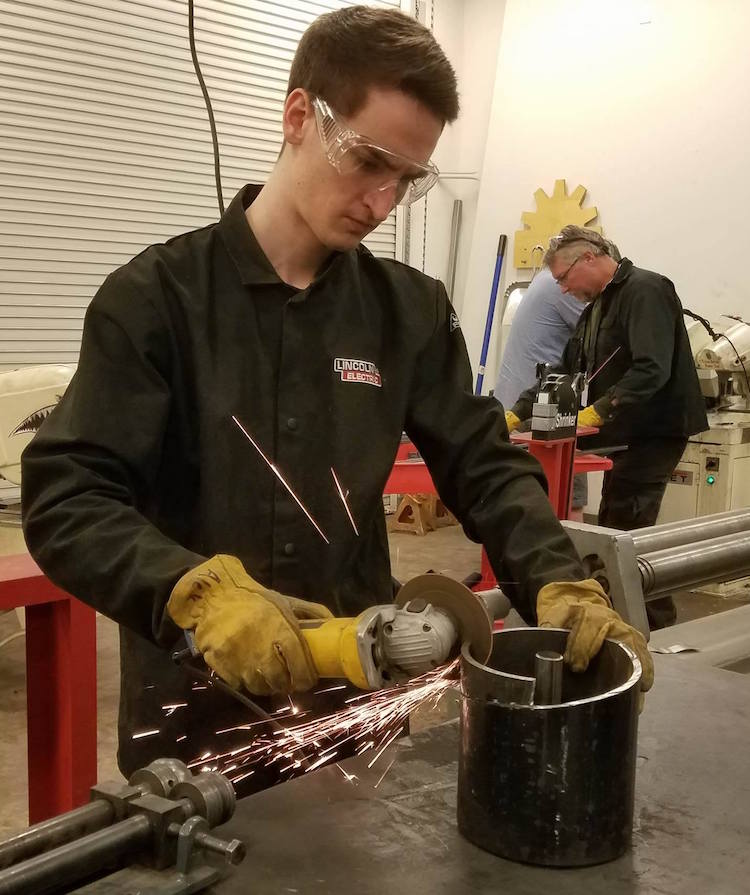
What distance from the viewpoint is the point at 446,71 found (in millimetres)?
1188

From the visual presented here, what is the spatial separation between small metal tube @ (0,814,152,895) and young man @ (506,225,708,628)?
3.12 meters

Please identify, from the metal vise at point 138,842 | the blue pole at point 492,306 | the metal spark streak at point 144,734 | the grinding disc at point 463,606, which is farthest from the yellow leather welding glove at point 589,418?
the metal vise at point 138,842

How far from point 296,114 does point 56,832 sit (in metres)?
0.89

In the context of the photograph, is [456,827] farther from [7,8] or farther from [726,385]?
[7,8]

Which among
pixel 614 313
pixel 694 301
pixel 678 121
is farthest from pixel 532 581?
pixel 678 121

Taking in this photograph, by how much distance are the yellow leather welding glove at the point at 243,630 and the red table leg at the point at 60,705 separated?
3.54 ft

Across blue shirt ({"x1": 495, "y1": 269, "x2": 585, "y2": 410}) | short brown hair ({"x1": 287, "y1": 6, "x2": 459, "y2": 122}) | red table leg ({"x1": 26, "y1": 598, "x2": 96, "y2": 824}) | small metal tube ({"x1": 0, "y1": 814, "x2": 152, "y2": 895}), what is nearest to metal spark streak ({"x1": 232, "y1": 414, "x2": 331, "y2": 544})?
short brown hair ({"x1": 287, "y1": 6, "x2": 459, "y2": 122})

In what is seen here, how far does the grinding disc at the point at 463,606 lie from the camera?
887mm

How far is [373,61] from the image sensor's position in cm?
115

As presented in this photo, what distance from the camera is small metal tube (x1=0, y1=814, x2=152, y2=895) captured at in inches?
27.5

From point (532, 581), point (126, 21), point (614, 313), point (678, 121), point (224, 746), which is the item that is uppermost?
point (126, 21)

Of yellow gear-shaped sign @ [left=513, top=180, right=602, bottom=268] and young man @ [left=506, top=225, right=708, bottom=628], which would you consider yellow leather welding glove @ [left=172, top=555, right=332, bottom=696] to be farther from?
yellow gear-shaped sign @ [left=513, top=180, right=602, bottom=268]

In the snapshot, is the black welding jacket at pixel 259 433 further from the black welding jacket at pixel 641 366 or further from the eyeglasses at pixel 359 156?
the black welding jacket at pixel 641 366

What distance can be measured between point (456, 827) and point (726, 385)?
12.8 ft
